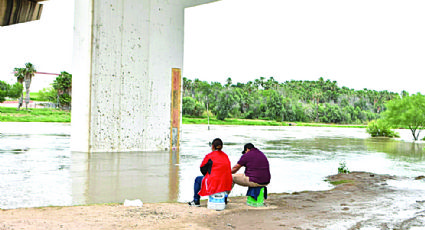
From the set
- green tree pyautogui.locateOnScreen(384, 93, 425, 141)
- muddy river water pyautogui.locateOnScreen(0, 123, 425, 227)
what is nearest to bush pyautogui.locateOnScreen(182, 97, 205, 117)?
green tree pyautogui.locateOnScreen(384, 93, 425, 141)

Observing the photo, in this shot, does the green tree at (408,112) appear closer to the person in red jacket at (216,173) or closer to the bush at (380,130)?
the bush at (380,130)

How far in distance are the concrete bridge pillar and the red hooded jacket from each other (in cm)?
1087

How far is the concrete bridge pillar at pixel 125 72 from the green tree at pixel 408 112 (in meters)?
23.9

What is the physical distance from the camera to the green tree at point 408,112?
35875 mm

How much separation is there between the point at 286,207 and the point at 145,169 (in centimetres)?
598

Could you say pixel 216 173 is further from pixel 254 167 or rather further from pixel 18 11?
pixel 18 11

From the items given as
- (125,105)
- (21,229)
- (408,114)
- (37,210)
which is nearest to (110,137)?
(125,105)

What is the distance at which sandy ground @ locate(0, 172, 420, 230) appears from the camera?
600cm

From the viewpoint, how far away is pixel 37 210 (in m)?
6.77

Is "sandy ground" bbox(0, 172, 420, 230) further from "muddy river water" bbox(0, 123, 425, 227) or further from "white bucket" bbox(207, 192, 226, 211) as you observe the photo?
"muddy river water" bbox(0, 123, 425, 227)

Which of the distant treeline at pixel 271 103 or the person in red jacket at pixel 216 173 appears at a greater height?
the distant treeline at pixel 271 103

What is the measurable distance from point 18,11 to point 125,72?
1292cm

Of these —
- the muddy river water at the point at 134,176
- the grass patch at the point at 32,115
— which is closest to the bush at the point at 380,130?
the muddy river water at the point at 134,176

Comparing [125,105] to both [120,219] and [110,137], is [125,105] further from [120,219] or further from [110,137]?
[120,219]
